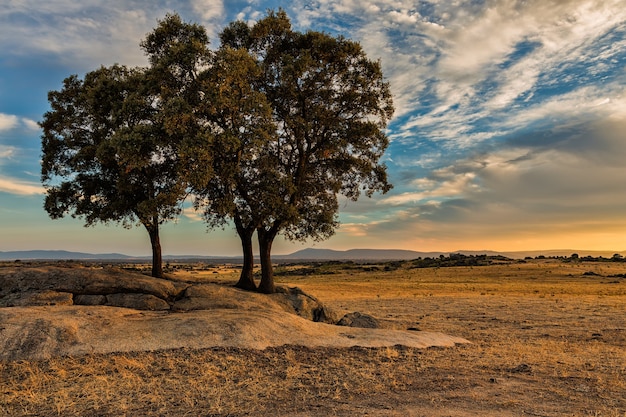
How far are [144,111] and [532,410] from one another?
951 inches

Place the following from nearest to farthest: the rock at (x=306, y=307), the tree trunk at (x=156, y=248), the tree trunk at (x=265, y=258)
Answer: the rock at (x=306, y=307), the tree trunk at (x=265, y=258), the tree trunk at (x=156, y=248)

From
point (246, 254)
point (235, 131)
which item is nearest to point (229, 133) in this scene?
Answer: point (235, 131)

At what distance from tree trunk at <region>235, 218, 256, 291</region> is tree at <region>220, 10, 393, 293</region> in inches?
30.7

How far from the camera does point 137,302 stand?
2339 cm

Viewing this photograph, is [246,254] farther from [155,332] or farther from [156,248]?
[155,332]

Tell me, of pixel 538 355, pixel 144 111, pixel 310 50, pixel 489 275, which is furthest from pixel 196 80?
pixel 489 275

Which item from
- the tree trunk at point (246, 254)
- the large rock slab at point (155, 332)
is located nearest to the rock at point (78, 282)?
the large rock slab at point (155, 332)

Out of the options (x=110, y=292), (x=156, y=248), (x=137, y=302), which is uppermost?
(x=156, y=248)

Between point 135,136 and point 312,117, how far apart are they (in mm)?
11127

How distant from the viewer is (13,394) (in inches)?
469

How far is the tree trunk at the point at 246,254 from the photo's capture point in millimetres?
29344

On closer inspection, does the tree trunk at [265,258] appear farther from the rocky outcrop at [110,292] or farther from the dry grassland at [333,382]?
the dry grassland at [333,382]

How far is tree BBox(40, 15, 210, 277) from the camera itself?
77.4 feet

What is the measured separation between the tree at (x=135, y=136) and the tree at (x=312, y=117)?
4498 millimetres
